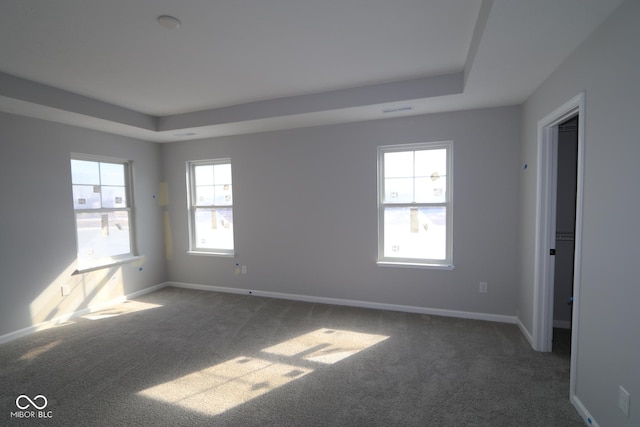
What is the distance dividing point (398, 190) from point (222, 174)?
2.69m

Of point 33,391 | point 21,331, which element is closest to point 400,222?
point 33,391

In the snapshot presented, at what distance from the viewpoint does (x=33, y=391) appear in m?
2.34

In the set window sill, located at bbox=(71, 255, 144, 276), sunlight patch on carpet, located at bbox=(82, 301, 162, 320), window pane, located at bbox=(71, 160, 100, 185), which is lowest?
sunlight patch on carpet, located at bbox=(82, 301, 162, 320)

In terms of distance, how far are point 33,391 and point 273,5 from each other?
3.26 m

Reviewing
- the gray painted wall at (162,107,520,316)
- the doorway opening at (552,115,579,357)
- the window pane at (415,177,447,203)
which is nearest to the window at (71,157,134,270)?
the gray painted wall at (162,107,520,316)

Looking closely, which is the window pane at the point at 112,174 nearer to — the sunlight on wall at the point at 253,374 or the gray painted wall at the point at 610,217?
the sunlight on wall at the point at 253,374

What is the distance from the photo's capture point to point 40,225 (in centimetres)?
347

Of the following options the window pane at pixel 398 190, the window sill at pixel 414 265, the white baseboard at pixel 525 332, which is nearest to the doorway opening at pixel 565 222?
the white baseboard at pixel 525 332

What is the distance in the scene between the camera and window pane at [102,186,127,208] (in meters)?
4.27

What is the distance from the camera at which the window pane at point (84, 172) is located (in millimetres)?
3885

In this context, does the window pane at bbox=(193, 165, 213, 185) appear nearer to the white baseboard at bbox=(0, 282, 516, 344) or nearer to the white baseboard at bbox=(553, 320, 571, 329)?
the white baseboard at bbox=(0, 282, 516, 344)

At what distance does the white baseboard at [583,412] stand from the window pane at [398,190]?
2.30 m

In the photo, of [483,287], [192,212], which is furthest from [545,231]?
[192,212]

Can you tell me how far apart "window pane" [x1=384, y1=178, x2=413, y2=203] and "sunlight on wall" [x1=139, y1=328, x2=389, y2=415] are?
1.62 m
